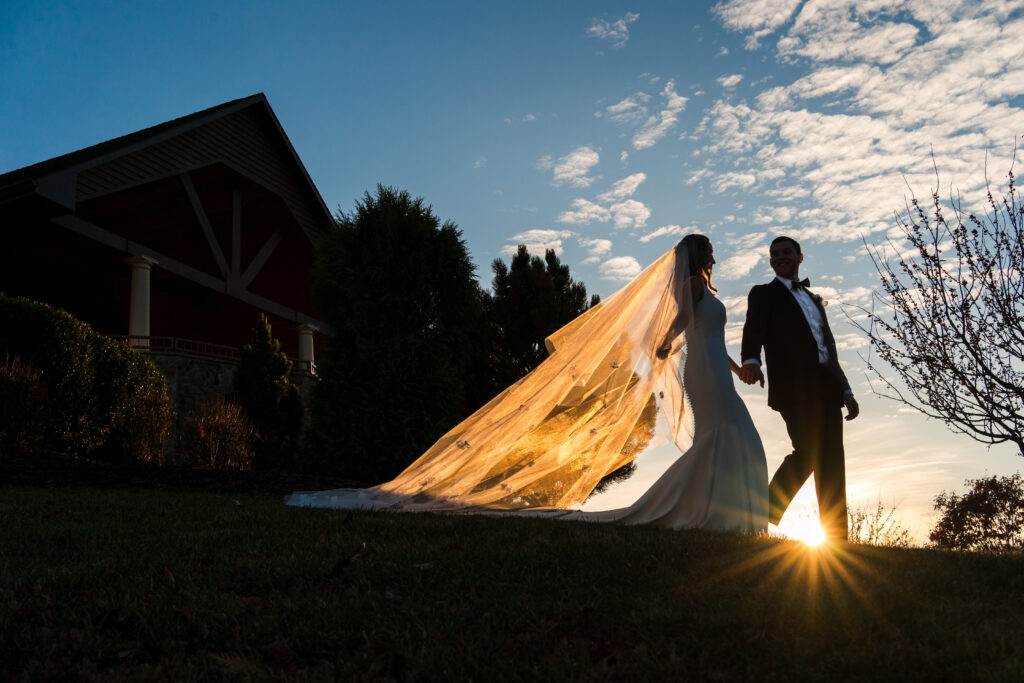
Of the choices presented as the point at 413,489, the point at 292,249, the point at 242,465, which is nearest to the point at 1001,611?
the point at 413,489

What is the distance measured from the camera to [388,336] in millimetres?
14922

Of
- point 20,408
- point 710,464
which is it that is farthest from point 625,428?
point 20,408

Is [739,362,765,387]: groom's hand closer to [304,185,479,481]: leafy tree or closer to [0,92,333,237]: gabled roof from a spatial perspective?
[304,185,479,481]: leafy tree

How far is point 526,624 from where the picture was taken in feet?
12.4

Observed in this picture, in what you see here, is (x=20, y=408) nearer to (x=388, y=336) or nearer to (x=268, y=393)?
(x=388, y=336)

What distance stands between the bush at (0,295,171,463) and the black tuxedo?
1221cm

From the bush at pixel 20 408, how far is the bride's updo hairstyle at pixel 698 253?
10983 mm

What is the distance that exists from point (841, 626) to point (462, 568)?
6.85ft

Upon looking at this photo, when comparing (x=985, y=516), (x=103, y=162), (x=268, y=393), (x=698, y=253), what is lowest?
(x=985, y=516)

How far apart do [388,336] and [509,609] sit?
11327 mm

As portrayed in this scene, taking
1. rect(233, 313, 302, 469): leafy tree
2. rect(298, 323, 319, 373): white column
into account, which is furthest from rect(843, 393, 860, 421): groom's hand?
rect(298, 323, 319, 373): white column

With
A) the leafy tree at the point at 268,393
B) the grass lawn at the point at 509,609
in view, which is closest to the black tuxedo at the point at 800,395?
the grass lawn at the point at 509,609

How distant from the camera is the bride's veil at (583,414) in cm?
771

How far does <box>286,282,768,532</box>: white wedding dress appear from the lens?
648 centimetres
